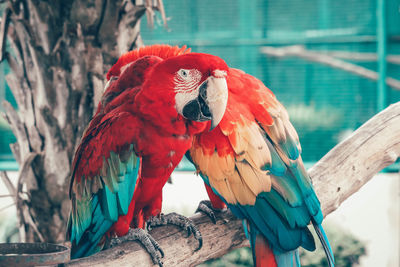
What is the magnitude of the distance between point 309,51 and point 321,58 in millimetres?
127

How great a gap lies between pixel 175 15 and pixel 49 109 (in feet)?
10.3

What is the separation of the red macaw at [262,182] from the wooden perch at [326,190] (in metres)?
0.11

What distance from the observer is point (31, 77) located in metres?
1.61

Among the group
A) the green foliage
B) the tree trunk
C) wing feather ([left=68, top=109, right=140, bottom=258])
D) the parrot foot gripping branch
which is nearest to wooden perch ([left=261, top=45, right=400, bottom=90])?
the green foliage

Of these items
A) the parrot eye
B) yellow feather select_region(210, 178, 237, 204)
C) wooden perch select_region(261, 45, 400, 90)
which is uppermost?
the parrot eye

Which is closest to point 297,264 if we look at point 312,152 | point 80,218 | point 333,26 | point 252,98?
point 252,98

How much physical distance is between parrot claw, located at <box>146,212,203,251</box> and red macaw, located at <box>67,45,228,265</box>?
5 centimetres

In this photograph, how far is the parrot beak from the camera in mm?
1137

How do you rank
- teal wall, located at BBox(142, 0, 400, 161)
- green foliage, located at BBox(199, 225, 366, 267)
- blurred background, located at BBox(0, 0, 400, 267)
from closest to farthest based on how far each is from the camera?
green foliage, located at BBox(199, 225, 366, 267) → blurred background, located at BBox(0, 0, 400, 267) → teal wall, located at BBox(142, 0, 400, 161)

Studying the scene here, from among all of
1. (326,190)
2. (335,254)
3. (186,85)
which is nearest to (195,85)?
(186,85)

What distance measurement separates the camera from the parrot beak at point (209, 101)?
3.73 ft

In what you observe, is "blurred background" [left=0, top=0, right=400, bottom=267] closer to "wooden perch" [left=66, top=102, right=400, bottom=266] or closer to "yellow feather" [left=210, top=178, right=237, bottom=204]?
"wooden perch" [left=66, top=102, right=400, bottom=266]

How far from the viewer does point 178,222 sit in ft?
4.44

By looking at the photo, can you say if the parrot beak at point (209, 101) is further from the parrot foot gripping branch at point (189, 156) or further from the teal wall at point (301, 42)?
the teal wall at point (301, 42)
